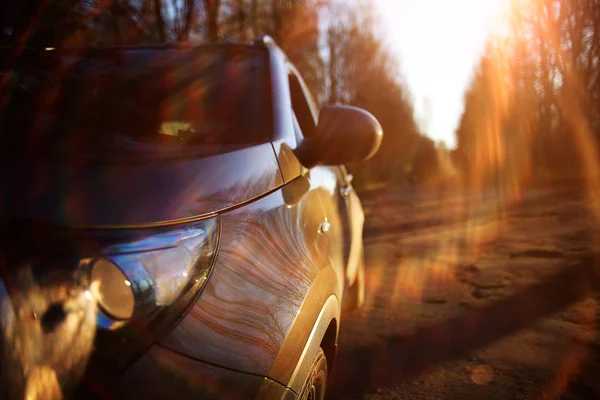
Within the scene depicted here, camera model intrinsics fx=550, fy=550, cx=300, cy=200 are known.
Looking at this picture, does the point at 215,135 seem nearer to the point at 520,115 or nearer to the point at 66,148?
the point at 66,148

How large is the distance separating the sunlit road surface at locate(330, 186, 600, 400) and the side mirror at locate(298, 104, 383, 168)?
1.39m

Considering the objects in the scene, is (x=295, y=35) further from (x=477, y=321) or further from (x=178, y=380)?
(x=178, y=380)

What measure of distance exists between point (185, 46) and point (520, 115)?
87.1ft

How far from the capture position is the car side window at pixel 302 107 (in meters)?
3.28

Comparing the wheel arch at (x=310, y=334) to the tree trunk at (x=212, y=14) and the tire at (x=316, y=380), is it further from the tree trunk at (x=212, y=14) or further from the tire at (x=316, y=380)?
the tree trunk at (x=212, y=14)

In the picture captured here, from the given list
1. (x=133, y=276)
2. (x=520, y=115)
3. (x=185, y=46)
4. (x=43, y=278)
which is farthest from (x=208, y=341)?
(x=520, y=115)

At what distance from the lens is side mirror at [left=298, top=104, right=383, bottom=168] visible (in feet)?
7.72

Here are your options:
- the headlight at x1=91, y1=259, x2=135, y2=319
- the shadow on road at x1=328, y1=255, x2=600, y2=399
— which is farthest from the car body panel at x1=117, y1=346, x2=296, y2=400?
the shadow on road at x1=328, y1=255, x2=600, y2=399

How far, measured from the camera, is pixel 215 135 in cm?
220

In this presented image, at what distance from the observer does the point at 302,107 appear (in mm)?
3477

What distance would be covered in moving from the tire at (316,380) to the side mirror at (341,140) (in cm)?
80

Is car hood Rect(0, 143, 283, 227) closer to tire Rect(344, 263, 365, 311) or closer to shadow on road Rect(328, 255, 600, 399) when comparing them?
shadow on road Rect(328, 255, 600, 399)

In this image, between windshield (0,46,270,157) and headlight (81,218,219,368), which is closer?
headlight (81,218,219,368)

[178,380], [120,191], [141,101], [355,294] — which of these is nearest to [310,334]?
[178,380]
